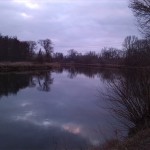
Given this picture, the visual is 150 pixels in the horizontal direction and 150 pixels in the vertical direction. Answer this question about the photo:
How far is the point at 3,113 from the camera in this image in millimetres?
16109

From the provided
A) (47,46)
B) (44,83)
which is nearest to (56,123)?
(44,83)

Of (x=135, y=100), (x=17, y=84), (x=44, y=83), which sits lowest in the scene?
(x=44, y=83)

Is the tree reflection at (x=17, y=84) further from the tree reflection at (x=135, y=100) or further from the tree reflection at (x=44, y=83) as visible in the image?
the tree reflection at (x=135, y=100)

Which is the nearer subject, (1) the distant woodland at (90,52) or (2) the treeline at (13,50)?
(1) the distant woodland at (90,52)

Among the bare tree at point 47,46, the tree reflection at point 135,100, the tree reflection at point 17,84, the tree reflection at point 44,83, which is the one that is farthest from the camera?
the bare tree at point 47,46

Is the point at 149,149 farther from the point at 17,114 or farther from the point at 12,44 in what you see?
the point at 12,44

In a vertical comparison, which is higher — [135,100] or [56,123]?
[135,100]

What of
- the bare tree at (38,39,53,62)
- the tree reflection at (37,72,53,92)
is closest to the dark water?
the tree reflection at (37,72,53,92)

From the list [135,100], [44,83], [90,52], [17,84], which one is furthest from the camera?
[90,52]

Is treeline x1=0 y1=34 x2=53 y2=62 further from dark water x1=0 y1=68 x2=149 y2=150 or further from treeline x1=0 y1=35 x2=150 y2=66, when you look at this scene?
dark water x1=0 y1=68 x2=149 y2=150

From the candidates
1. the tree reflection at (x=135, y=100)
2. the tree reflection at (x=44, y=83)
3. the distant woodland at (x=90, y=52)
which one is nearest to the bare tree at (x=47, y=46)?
the distant woodland at (x=90, y=52)

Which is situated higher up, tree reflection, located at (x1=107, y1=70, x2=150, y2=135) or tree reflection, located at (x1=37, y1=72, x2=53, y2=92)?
tree reflection, located at (x1=107, y1=70, x2=150, y2=135)

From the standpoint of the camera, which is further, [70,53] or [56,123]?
[70,53]

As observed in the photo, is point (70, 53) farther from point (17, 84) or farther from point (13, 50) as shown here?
point (17, 84)
